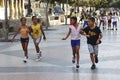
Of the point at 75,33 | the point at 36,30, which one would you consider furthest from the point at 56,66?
the point at 36,30

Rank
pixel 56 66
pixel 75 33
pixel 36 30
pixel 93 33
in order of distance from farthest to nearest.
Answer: pixel 36 30
pixel 56 66
pixel 75 33
pixel 93 33

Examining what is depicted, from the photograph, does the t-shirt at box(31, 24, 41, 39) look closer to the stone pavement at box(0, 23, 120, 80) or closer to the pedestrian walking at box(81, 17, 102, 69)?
the stone pavement at box(0, 23, 120, 80)

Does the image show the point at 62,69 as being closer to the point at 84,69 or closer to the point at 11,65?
the point at 84,69

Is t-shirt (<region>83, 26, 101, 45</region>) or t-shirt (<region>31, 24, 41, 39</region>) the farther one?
t-shirt (<region>31, 24, 41, 39</region>)

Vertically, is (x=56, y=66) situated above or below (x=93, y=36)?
below

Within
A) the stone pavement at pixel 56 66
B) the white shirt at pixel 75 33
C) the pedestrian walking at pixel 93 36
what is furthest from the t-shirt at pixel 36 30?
the pedestrian walking at pixel 93 36

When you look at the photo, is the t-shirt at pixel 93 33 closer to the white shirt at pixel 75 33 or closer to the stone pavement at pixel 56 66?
the white shirt at pixel 75 33

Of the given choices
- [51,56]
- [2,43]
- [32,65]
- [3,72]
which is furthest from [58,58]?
[2,43]

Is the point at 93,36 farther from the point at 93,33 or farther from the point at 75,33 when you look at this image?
the point at 75,33

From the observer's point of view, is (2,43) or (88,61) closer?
(88,61)

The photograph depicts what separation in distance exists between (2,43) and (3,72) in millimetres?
9637

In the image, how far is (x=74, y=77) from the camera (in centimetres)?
1136

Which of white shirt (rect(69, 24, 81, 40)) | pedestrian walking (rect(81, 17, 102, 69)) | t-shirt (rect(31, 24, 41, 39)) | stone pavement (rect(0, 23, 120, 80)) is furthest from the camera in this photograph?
t-shirt (rect(31, 24, 41, 39))

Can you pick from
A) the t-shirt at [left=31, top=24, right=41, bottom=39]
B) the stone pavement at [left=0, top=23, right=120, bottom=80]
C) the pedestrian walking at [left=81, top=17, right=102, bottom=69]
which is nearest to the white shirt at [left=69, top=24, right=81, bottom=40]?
the pedestrian walking at [left=81, top=17, right=102, bottom=69]
